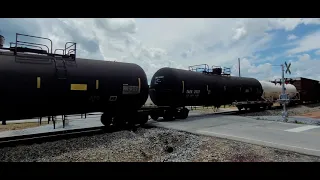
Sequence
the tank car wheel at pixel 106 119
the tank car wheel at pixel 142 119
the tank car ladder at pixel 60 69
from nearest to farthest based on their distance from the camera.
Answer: the tank car ladder at pixel 60 69, the tank car wheel at pixel 106 119, the tank car wheel at pixel 142 119

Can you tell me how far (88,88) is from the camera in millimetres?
10516

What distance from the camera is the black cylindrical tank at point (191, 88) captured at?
16078mm

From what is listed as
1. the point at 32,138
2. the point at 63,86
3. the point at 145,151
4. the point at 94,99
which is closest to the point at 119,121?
the point at 94,99

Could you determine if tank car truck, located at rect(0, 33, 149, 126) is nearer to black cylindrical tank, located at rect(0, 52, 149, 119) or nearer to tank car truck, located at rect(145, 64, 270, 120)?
black cylindrical tank, located at rect(0, 52, 149, 119)

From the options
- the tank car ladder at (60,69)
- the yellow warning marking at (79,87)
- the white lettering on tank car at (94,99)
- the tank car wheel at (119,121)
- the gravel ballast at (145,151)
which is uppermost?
the tank car ladder at (60,69)

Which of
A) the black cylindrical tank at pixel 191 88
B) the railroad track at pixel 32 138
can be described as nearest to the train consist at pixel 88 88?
the black cylindrical tank at pixel 191 88

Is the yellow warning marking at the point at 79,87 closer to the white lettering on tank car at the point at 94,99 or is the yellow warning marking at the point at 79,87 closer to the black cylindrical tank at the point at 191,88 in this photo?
the white lettering on tank car at the point at 94,99

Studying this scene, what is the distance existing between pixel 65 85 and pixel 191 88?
9568mm

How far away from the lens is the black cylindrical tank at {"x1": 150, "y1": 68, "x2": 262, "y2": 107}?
16078 millimetres
